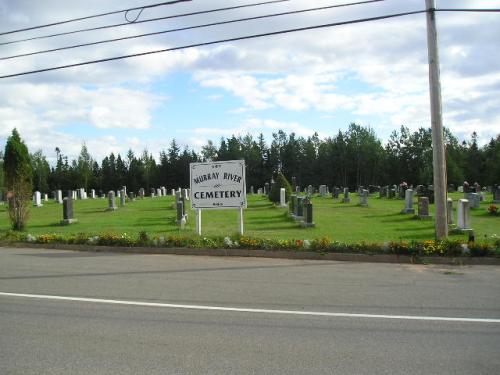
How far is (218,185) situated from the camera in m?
15.4

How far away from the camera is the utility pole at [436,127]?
12820mm

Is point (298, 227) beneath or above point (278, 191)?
beneath

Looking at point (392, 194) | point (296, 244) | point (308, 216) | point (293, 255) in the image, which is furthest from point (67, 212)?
point (392, 194)

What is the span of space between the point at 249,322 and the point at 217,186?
9.39 m

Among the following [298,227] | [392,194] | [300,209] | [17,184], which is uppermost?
[17,184]

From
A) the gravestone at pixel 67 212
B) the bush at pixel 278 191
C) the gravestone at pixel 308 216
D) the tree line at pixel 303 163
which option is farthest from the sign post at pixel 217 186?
the tree line at pixel 303 163

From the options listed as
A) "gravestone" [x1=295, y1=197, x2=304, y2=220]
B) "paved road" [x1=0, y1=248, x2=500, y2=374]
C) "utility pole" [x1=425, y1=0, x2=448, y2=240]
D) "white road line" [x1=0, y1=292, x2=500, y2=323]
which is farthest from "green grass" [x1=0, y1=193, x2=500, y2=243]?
"white road line" [x1=0, y1=292, x2=500, y2=323]

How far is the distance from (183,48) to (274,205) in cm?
1886

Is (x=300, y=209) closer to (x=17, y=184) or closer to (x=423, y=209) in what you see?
(x=423, y=209)

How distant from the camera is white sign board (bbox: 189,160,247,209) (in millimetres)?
15211

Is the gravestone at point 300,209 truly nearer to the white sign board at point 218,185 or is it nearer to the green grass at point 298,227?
the green grass at point 298,227

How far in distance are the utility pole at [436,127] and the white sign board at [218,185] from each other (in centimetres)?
555

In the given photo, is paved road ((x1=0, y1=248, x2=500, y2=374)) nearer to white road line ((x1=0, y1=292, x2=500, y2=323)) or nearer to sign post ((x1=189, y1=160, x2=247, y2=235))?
white road line ((x1=0, y1=292, x2=500, y2=323))

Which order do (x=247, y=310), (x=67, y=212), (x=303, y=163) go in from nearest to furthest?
1. (x=247, y=310)
2. (x=67, y=212)
3. (x=303, y=163)
